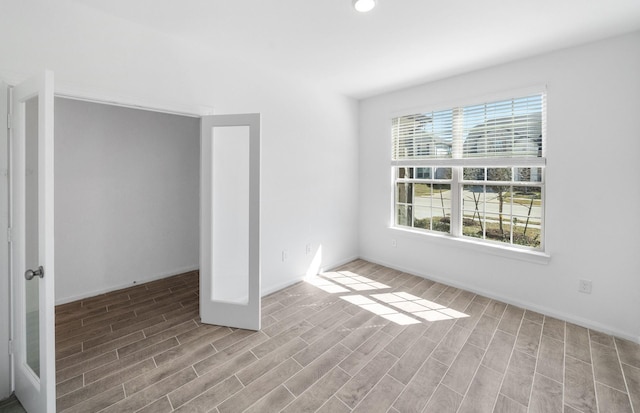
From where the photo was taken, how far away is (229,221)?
10.0 ft

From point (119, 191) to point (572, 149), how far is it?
17.2 feet

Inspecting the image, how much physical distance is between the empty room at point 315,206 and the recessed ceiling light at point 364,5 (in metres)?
0.03

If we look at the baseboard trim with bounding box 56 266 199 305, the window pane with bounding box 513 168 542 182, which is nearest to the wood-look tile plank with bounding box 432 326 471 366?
the window pane with bounding box 513 168 542 182

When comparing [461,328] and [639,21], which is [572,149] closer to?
[639,21]

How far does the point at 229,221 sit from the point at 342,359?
1756mm

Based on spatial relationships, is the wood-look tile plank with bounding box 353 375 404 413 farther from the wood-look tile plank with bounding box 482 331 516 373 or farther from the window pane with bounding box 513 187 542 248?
the window pane with bounding box 513 187 542 248

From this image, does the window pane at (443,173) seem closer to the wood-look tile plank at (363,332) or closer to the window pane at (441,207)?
the window pane at (441,207)

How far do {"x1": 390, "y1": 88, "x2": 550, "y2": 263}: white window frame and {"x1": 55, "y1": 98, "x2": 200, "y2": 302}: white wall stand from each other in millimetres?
3275

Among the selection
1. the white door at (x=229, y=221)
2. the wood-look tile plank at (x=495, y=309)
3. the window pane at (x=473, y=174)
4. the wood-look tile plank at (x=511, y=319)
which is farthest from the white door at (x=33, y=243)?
the window pane at (x=473, y=174)

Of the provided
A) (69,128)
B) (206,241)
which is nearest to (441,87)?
(206,241)

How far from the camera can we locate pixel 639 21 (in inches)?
92.4

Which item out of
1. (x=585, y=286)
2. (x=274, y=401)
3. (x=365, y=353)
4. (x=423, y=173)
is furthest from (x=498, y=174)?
(x=274, y=401)

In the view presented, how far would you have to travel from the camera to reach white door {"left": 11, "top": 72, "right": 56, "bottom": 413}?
1534 mm

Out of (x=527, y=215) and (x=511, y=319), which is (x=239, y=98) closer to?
(x=527, y=215)
